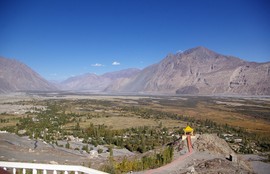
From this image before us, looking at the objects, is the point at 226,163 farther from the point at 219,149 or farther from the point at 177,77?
the point at 177,77

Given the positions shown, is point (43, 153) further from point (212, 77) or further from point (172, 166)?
point (212, 77)

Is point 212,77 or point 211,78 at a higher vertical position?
point 212,77

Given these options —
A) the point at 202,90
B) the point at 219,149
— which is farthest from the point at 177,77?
the point at 219,149

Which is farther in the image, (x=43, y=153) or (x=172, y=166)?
(x=43, y=153)

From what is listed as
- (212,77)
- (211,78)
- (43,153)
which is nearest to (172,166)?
(43,153)

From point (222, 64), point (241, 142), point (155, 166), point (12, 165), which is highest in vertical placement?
point (222, 64)

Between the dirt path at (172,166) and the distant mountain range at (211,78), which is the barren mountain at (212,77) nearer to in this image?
the distant mountain range at (211,78)

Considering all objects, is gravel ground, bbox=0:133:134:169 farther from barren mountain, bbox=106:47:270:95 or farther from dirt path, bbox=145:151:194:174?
barren mountain, bbox=106:47:270:95

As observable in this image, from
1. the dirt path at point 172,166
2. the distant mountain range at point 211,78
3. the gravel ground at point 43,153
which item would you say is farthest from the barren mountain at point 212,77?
the dirt path at point 172,166

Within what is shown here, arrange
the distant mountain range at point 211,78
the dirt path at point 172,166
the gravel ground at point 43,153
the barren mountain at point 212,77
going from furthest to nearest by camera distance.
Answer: the distant mountain range at point 211,78
the barren mountain at point 212,77
the gravel ground at point 43,153
the dirt path at point 172,166
